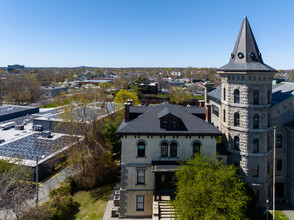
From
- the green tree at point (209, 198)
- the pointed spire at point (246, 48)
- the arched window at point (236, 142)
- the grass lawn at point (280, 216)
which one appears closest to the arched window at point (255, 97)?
the pointed spire at point (246, 48)

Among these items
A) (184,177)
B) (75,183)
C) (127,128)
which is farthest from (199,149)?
(75,183)

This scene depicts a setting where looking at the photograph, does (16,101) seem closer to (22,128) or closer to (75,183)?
(22,128)


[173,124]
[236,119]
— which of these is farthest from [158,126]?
[236,119]

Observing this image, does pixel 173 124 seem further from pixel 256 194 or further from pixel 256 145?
pixel 256 194

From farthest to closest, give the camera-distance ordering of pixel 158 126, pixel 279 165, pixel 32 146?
1. pixel 32 146
2. pixel 279 165
3. pixel 158 126

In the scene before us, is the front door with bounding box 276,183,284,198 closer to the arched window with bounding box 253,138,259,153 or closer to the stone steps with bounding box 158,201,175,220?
the arched window with bounding box 253,138,259,153

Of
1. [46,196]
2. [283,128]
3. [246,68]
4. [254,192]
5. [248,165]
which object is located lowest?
[46,196]

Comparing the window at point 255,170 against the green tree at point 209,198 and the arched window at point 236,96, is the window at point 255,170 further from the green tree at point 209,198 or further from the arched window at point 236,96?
the arched window at point 236,96
